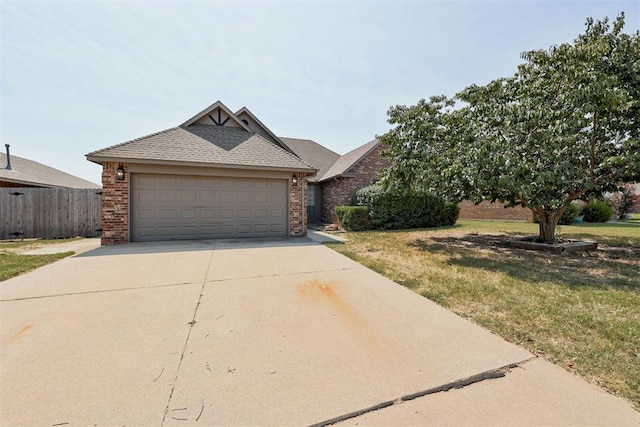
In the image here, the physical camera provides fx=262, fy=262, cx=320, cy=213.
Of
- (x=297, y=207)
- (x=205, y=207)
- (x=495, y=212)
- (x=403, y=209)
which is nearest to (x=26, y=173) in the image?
(x=205, y=207)

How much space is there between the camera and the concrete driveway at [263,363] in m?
1.72

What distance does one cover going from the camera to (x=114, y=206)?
795cm

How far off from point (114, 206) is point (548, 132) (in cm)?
1167

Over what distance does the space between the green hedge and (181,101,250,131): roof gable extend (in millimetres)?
6575

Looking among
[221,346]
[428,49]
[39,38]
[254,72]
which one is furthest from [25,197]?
[428,49]

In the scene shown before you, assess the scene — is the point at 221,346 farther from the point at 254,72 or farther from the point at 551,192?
the point at 254,72

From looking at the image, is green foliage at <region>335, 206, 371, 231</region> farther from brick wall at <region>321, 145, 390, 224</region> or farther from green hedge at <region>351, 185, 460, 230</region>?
brick wall at <region>321, 145, 390, 224</region>

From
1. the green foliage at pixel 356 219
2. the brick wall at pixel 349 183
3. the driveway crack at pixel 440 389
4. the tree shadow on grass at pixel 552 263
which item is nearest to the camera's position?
the driveway crack at pixel 440 389

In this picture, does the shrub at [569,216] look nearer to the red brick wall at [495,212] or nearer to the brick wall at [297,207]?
the red brick wall at [495,212]

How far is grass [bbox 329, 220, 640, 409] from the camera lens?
7.73 ft

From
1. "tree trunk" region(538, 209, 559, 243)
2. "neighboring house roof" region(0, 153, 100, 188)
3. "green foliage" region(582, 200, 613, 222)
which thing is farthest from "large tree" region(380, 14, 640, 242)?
"neighboring house roof" region(0, 153, 100, 188)

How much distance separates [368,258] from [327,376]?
446cm

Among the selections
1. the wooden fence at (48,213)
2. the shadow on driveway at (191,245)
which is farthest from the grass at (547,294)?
the wooden fence at (48,213)

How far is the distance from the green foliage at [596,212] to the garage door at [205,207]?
1994cm
